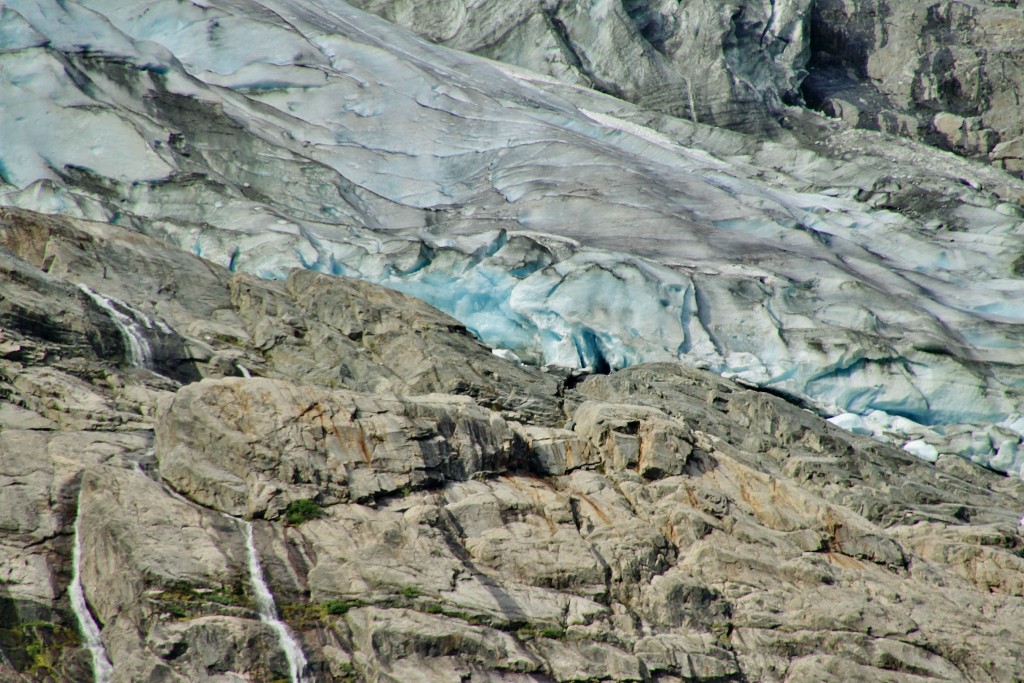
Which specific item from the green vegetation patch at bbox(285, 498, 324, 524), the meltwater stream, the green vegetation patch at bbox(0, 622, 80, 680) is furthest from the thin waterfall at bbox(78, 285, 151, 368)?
the green vegetation patch at bbox(0, 622, 80, 680)

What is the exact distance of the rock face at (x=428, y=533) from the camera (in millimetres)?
10602

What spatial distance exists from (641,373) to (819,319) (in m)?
4.91

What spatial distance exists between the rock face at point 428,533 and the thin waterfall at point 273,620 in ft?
0.26

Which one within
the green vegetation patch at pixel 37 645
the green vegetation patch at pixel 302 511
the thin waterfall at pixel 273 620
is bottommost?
the green vegetation patch at pixel 37 645

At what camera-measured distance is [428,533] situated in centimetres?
1198

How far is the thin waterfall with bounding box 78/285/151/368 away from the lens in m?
15.8

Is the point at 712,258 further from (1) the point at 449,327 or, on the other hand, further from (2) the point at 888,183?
(2) the point at 888,183

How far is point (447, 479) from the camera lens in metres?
13.2

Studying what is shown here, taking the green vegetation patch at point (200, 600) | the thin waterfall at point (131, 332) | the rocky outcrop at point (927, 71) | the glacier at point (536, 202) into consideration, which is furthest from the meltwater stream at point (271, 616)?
the rocky outcrop at point (927, 71)

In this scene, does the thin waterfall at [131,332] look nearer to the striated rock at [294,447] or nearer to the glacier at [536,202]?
the striated rock at [294,447]

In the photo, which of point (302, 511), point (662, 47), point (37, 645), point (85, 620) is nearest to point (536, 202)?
point (662, 47)

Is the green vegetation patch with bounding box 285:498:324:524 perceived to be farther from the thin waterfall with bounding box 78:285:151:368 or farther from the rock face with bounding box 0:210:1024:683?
the thin waterfall with bounding box 78:285:151:368

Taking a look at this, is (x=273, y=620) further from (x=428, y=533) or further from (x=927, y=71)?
(x=927, y=71)

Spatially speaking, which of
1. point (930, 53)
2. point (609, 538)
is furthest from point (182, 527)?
point (930, 53)
